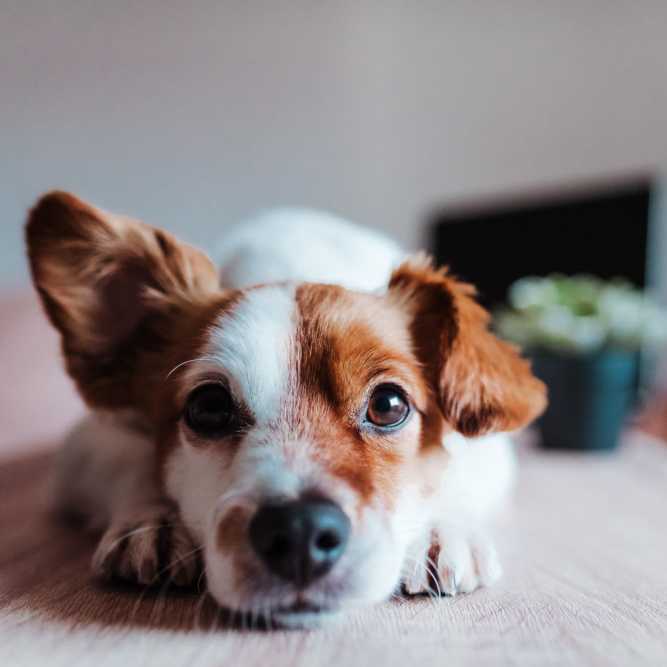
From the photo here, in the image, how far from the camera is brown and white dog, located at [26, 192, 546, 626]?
0.84 metres

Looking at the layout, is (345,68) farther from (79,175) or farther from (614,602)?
(614,602)

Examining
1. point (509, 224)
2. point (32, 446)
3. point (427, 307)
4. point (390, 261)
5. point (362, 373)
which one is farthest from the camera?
point (509, 224)

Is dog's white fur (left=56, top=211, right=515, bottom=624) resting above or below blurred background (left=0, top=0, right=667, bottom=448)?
below

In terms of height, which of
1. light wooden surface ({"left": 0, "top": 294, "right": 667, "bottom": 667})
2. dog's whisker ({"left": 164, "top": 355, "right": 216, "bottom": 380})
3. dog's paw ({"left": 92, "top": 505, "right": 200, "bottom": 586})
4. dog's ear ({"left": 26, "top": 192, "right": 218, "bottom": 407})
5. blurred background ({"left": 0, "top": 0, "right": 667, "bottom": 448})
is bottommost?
light wooden surface ({"left": 0, "top": 294, "right": 667, "bottom": 667})

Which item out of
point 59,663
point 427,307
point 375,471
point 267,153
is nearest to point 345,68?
point 267,153

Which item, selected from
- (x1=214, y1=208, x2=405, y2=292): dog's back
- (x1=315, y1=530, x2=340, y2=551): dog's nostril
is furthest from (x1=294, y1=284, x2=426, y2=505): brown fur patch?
(x1=214, y1=208, x2=405, y2=292): dog's back

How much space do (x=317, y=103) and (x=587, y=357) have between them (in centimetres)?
279

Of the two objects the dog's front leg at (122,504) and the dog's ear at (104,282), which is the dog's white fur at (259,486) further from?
the dog's ear at (104,282)

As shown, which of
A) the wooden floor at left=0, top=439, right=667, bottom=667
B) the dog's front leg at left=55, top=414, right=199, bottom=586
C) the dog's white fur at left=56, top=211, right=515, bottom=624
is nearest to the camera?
the wooden floor at left=0, top=439, right=667, bottom=667

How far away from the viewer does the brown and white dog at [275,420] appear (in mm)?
844

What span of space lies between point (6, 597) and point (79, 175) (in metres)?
3.56

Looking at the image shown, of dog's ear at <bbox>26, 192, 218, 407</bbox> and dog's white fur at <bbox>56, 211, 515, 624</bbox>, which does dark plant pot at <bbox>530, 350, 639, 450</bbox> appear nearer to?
dog's white fur at <bbox>56, 211, 515, 624</bbox>

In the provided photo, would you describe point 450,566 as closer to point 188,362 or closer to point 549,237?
point 188,362

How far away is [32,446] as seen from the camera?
214 centimetres
